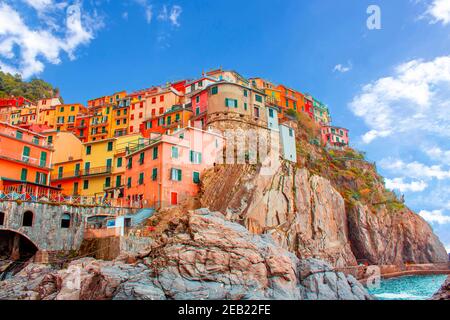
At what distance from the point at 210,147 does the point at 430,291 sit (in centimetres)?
2907

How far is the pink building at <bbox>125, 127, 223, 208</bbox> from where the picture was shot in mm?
38812

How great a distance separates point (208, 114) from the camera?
5244cm

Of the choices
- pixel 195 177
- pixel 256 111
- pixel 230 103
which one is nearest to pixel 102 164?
pixel 195 177

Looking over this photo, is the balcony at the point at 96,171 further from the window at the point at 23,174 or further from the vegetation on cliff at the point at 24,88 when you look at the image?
the vegetation on cliff at the point at 24,88

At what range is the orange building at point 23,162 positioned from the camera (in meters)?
39.9

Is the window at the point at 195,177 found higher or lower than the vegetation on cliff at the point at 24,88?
lower

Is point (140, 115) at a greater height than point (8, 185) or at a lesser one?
greater

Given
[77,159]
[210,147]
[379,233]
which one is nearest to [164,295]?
[210,147]

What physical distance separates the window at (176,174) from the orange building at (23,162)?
13914mm

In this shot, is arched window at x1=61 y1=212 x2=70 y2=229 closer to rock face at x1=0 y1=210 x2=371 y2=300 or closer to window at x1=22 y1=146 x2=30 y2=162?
rock face at x1=0 y1=210 x2=371 y2=300

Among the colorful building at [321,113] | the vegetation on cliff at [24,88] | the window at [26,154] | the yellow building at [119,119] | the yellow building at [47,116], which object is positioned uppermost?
the vegetation on cliff at [24,88]

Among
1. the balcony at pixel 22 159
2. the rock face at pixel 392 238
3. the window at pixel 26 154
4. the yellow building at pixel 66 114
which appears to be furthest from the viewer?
the yellow building at pixel 66 114

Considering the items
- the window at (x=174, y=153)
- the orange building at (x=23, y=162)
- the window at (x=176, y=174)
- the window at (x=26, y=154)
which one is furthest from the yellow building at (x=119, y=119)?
the window at (x=176, y=174)
